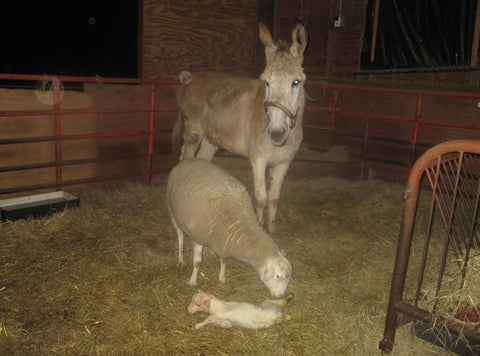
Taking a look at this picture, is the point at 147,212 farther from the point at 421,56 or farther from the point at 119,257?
the point at 421,56

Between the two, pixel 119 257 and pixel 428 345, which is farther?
pixel 119 257

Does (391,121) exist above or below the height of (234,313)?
above

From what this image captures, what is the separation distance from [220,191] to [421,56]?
5148mm

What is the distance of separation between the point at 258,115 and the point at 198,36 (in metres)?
3.53

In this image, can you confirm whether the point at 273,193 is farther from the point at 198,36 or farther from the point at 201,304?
the point at 198,36

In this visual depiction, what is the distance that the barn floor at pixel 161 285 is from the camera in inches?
114

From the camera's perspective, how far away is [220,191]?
140 inches

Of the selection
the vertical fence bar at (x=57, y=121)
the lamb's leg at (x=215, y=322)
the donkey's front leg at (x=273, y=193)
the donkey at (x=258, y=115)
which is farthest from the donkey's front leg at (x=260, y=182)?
the vertical fence bar at (x=57, y=121)

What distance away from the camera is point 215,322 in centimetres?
296

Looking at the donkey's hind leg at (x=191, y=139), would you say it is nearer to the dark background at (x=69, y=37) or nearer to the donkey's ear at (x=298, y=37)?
the donkey's ear at (x=298, y=37)

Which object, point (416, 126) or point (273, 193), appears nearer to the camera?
point (273, 193)

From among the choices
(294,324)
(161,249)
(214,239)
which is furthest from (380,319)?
(161,249)

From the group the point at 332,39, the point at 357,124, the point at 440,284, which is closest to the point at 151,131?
the point at 357,124

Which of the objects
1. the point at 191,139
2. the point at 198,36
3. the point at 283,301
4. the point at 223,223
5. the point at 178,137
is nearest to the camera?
the point at 283,301
